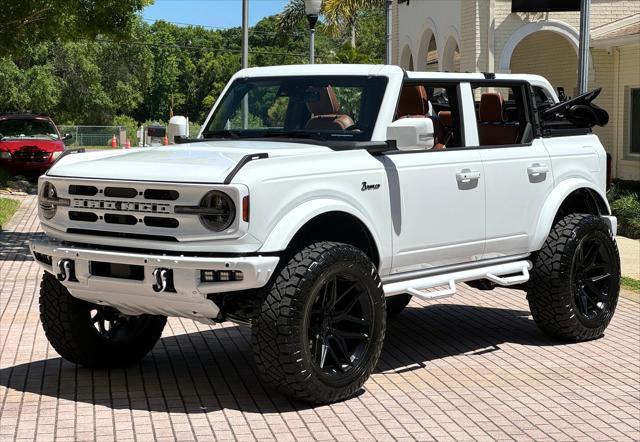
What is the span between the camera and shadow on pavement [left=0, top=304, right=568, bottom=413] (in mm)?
7383

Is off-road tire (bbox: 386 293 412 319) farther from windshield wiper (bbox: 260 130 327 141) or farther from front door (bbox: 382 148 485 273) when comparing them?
windshield wiper (bbox: 260 130 327 141)

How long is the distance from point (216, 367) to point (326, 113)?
6.32 ft

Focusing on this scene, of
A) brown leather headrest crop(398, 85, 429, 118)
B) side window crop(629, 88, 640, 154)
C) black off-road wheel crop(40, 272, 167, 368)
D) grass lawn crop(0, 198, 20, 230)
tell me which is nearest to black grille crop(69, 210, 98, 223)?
black off-road wheel crop(40, 272, 167, 368)

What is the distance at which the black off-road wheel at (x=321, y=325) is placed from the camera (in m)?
6.89

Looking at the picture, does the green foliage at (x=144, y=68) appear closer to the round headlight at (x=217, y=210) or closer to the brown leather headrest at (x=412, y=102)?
the brown leather headrest at (x=412, y=102)

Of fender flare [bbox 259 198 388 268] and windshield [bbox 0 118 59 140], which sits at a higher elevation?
windshield [bbox 0 118 59 140]

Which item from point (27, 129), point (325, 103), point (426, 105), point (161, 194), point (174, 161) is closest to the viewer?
point (161, 194)

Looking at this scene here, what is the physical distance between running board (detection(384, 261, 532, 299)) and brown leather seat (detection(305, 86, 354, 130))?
3.76 ft

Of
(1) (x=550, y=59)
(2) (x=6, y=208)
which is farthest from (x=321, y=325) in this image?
(1) (x=550, y=59)

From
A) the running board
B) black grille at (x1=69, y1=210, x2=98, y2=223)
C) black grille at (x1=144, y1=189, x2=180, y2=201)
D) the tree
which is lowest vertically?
the running board

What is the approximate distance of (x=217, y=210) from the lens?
6742mm

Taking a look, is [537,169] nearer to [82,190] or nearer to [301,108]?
[301,108]

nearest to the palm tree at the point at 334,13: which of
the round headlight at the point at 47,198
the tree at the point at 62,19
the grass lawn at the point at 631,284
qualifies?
the tree at the point at 62,19

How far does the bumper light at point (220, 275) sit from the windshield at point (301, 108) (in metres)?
1.64
